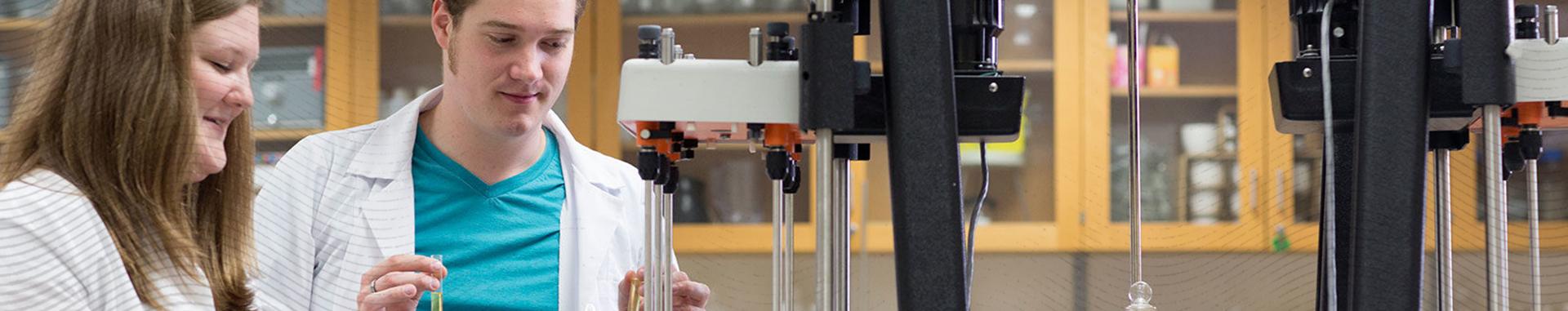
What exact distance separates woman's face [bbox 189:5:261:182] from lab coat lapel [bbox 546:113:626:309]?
42 centimetres

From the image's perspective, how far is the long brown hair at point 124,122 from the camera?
99 cm

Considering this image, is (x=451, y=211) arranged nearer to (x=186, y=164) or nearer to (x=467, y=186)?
(x=467, y=186)

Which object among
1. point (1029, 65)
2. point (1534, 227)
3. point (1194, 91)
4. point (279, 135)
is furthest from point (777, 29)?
point (1194, 91)

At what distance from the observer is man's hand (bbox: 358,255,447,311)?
117 cm

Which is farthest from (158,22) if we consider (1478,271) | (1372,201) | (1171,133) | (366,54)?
(1478,271)

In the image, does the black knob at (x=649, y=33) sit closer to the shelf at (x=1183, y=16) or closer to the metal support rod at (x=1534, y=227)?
the metal support rod at (x=1534, y=227)

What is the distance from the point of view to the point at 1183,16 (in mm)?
2938

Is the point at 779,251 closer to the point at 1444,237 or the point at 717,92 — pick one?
the point at 717,92

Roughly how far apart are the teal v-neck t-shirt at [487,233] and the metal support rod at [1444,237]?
0.85 metres

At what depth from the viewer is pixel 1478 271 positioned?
9.16 feet

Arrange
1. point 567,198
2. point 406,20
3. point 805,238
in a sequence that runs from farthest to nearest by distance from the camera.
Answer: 1. point 805,238
2. point 406,20
3. point 567,198

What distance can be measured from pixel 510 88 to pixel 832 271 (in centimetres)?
63

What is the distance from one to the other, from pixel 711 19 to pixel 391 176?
4.68ft

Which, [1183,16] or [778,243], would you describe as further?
[1183,16]
